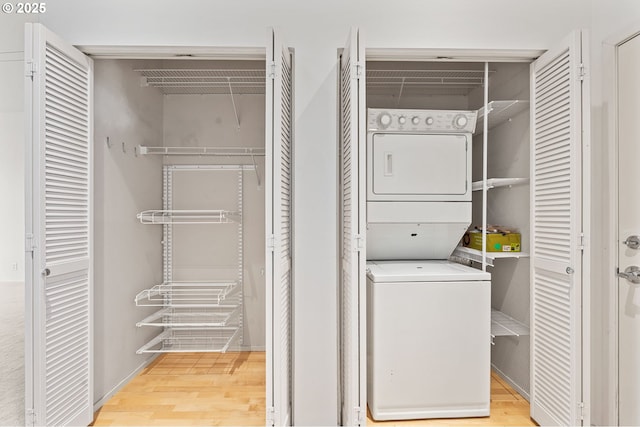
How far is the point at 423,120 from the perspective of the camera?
245cm

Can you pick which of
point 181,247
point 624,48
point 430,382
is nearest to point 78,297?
point 181,247

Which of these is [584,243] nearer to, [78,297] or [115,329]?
[78,297]

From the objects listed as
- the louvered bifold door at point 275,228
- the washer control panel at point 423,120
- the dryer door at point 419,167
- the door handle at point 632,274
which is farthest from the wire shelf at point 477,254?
the louvered bifold door at point 275,228

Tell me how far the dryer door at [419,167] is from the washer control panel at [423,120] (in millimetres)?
46

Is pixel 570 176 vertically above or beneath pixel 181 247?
above

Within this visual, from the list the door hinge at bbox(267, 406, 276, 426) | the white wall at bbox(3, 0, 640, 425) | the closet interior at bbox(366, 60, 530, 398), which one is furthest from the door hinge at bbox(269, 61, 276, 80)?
the door hinge at bbox(267, 406, 276, 426)

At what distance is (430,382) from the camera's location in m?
2.21

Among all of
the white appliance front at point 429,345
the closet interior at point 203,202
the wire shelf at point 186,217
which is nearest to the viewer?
the white appliance front at point 429,345

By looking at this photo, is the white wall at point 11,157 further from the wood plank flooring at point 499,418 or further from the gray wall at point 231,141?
the wood plank flooring at point 499,418

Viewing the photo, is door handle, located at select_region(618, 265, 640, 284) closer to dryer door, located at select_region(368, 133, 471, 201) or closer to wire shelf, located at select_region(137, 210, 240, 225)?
dryer door, located at select_region(368, 133, 471, 201)

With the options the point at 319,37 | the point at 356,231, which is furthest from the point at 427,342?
the point at 319,37

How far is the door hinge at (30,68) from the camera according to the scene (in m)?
1.78

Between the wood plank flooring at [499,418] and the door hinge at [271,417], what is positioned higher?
the door hinge at [271,417]

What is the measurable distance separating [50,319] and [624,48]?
3179mm
